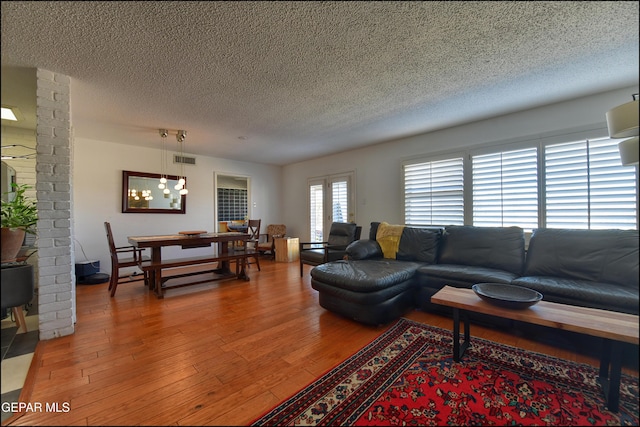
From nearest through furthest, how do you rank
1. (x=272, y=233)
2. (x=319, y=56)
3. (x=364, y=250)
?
(x=319, y=56)
(x=364, y=250)
(x=272, y=233)

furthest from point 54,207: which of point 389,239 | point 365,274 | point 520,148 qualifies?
point 520,148

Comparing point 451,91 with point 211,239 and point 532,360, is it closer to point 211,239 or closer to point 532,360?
point 532,360

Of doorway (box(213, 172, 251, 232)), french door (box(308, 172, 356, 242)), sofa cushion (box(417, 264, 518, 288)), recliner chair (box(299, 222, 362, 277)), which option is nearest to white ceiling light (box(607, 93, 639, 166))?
Result: sofa cushion (box(417, 264, 518, 288))

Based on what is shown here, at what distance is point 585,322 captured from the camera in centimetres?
147

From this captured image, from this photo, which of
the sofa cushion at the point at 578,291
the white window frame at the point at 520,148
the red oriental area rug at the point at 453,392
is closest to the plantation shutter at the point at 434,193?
the white window frame at the point at 520,148

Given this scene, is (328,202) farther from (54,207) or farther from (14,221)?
(14,221)

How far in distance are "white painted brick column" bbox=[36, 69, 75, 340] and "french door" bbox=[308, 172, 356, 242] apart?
4207mm

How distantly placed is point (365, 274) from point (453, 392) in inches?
48.2

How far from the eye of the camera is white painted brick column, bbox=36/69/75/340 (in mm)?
2119

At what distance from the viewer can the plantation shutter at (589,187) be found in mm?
1134

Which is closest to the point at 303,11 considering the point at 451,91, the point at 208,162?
the point at 451,91

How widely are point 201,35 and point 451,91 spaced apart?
243cm

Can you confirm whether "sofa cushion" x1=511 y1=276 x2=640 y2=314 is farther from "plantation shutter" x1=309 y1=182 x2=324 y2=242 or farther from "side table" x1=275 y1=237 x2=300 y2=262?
"side table" x1=275 y1=237 x2=300 y2=262

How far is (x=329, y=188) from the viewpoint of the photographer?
5.74 meters
